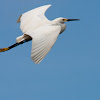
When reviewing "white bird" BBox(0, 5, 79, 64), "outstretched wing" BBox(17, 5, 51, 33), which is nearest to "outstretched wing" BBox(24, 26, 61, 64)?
"white bird" BBox(0, 5, 79, 64)

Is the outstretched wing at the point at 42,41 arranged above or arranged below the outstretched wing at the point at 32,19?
below

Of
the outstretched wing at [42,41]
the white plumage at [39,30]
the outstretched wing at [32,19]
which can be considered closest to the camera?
the outstretched wing at [42,41]

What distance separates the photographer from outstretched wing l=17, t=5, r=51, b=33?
54.3 ft

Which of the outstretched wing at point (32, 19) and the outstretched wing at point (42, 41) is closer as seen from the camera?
the outstretched wing at point (42, 41)

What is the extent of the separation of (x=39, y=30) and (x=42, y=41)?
1.24 m

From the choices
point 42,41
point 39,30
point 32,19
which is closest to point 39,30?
point 39,30

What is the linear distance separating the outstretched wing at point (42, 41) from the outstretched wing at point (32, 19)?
1347 mm

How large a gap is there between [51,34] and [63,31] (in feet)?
7.37

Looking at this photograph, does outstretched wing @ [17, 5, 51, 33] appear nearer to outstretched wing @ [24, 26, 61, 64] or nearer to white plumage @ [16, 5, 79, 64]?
white plumage @ [16, 5, 79, 64]

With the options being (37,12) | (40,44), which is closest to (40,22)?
(37,12)

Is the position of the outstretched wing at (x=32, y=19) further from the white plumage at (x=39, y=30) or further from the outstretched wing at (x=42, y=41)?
the outstretched wing at (x=42, y=41)

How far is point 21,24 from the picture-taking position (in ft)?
56.8

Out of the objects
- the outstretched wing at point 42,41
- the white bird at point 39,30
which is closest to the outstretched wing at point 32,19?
the white bird at point 39,30

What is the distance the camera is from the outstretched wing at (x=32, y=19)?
16.5 meters
